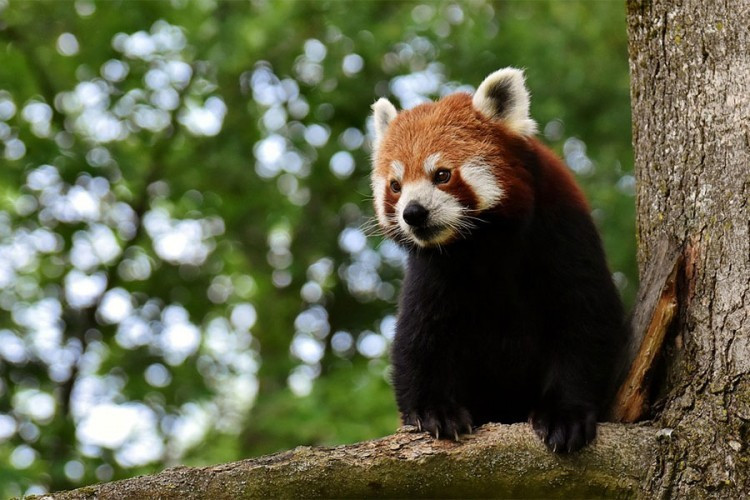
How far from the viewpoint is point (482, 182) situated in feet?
11.9

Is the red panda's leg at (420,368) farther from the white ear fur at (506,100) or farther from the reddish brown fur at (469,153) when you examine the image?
the white ear fur at (506,100)

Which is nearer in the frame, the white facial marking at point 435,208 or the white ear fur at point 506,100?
Result: the white facial marking at point 435,208

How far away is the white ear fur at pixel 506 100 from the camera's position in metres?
3.84

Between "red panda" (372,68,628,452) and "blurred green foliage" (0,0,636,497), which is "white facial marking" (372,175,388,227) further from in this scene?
"blurred green foliage" (0,0,636,497)

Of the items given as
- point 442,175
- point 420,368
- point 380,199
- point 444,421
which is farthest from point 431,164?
point 444,421

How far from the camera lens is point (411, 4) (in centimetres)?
929

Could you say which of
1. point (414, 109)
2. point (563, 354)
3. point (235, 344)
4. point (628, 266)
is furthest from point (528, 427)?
point (235, 344)

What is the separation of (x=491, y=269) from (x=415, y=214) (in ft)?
1.54

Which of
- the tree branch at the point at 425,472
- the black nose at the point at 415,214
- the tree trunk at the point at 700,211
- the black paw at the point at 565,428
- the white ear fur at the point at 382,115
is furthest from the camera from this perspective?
the white ear fur at the point at 382,115

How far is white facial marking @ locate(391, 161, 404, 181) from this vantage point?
12.3 feet

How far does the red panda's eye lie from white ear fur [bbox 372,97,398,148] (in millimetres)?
571

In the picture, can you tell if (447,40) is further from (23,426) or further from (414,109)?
(23,426)

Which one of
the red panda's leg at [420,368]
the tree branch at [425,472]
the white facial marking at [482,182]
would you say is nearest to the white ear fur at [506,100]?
the white facial marking at [482,182]

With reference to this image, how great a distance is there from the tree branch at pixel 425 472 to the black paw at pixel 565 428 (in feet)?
0.11
